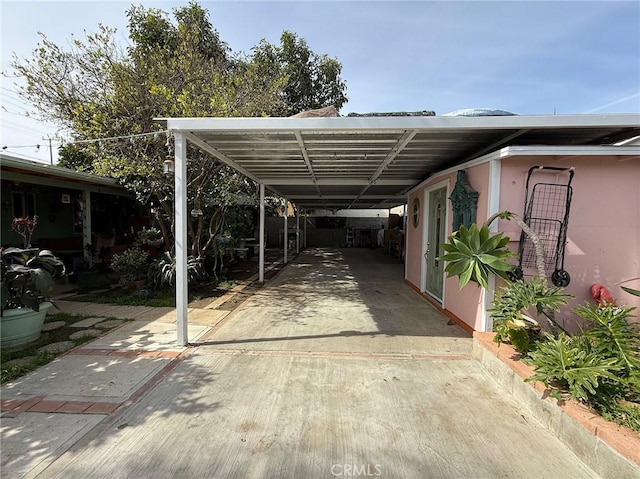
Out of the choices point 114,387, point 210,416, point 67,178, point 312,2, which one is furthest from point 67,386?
→ point 312,2

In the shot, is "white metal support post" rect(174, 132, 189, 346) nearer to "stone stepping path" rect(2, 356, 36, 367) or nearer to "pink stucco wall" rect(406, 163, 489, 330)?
"stone stepping path" rect(2, 356, 36, 367)

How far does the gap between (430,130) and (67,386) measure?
444 centimetres

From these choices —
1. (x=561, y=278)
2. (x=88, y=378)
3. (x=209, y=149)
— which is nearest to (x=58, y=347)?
(x=88, y=378)

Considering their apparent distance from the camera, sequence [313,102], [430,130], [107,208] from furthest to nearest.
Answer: [313,102]
[107,208]
[430,130]

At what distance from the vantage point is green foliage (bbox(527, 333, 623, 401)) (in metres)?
2.13

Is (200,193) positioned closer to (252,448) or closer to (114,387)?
(114,387)

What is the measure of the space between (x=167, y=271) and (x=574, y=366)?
632 cm

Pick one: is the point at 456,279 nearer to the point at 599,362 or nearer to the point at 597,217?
the point at 597,217

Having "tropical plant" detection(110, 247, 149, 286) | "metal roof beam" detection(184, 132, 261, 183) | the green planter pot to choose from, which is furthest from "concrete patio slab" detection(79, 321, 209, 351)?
"metal roof beam" detection(184, 132, 261, 183)

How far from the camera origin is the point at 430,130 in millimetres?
3561

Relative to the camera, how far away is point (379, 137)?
4035 millimetres

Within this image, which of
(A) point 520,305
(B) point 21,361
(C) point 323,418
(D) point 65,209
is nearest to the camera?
(C) point 323,418

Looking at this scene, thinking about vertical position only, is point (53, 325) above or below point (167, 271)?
below

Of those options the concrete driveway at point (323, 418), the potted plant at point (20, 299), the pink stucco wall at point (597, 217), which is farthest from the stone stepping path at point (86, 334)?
the pink stucco wall at point (597, 217)
